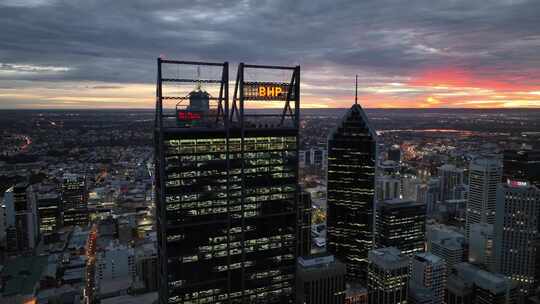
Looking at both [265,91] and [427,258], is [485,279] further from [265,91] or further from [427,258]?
[265,91]

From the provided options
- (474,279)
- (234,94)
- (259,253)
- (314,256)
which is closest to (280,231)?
(259,253)

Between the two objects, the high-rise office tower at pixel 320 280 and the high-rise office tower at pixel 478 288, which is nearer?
the high-rise office tower at pixel 320 280

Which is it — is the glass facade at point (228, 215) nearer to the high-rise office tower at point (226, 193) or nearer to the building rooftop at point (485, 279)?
the high-rise office tower at point (226, 193)

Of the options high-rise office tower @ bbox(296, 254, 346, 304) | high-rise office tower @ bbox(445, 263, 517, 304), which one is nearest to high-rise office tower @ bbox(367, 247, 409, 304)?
high-rise office tower @ bbox(296, 254, 346, 304)

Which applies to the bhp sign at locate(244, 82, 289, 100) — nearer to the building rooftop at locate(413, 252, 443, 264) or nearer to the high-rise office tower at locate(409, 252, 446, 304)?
the high-rise office tower at locate(409, 252, 446, 304)

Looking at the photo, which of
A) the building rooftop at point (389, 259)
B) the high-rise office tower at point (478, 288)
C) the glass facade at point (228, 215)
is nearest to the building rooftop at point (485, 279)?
the high-rise office tower at point (478, 288)
